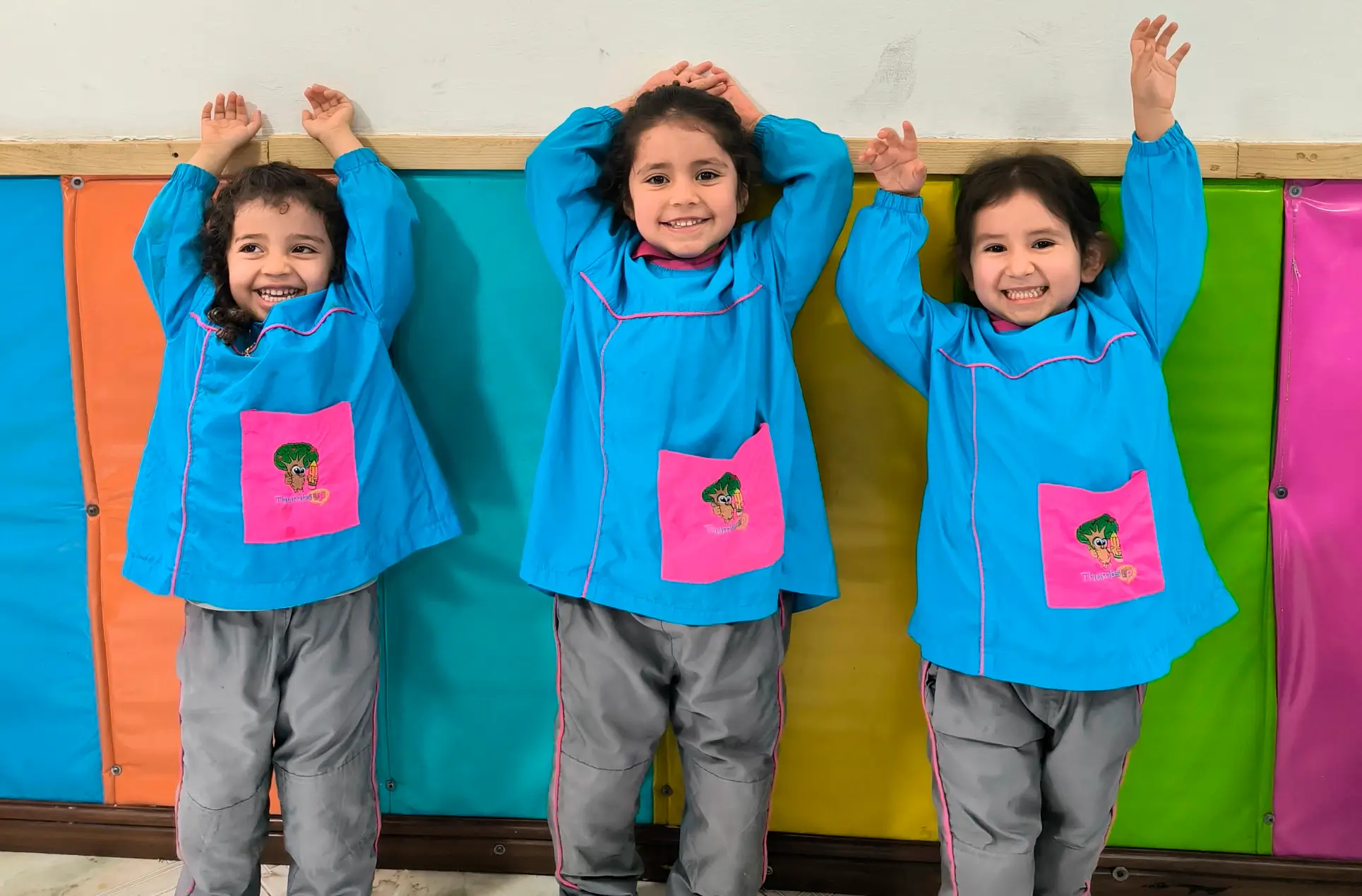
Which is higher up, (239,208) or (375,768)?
(239,208)

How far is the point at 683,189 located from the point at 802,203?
155 millimetres

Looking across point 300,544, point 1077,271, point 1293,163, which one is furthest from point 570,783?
point 1293,163

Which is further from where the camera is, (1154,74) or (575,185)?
(575,185)

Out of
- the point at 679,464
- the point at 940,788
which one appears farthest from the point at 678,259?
the point at 940,788

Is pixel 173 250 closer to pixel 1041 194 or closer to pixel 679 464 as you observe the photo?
pixel 679 464

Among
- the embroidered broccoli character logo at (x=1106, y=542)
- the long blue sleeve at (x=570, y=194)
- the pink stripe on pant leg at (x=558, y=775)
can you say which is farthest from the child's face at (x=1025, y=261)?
the pink stripe on pant leg at (x=558, y=775)

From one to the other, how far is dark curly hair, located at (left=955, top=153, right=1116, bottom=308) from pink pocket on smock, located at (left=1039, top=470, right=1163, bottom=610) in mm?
317

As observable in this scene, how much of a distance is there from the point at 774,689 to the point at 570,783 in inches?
11.7

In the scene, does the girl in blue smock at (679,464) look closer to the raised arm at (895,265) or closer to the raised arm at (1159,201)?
the raised arm at (895,265)

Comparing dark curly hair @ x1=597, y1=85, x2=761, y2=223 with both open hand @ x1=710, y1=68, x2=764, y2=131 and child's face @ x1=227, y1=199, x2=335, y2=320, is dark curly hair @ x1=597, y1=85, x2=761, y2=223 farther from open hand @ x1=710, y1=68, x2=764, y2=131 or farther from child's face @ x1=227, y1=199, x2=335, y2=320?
child's face @ x1=227, y1=199, x2=335, y2=320

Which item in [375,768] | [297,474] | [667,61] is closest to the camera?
[297,474]

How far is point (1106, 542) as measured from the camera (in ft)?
3.66

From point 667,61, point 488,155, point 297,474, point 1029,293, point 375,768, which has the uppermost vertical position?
point 667,61

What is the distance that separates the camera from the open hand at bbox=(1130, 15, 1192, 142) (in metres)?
1.16
